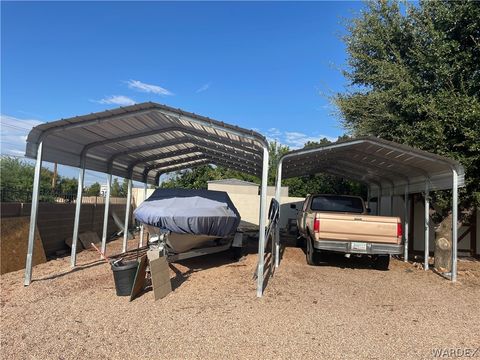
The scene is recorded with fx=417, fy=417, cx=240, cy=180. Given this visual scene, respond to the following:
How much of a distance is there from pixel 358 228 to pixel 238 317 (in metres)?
4.69

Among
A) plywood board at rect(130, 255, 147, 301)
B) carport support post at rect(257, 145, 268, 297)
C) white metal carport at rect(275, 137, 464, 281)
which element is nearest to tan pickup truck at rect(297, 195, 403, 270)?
white metal carport at rect(275, 137, 464, 281)

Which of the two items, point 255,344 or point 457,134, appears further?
point 457,134

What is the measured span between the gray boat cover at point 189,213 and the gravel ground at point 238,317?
3.52ft

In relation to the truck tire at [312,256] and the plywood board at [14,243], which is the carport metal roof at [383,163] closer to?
the truck tire at [312,256]

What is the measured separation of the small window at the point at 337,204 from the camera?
1207 cm

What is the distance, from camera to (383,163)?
1212 cm

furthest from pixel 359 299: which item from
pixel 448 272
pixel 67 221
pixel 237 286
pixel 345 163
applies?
pixel 67 221

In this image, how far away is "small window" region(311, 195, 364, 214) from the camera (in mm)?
12070

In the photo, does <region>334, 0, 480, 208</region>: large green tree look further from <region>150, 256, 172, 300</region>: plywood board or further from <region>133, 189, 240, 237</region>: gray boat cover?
<region>150, 256, 172, 300</region>: plywood board

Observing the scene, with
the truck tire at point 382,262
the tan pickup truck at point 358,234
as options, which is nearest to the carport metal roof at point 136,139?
the tan pickup truck at point 358,234

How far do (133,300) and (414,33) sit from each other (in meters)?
11.8

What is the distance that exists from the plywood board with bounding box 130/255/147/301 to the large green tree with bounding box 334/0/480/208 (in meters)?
8.39

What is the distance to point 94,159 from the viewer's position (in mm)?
10852

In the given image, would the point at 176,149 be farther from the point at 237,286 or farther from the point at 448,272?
the point at 448,272
